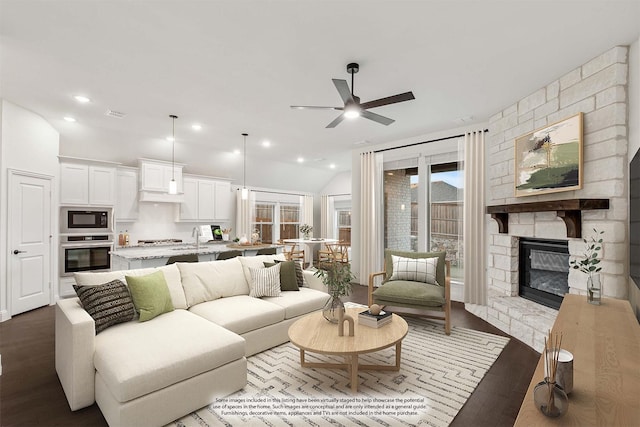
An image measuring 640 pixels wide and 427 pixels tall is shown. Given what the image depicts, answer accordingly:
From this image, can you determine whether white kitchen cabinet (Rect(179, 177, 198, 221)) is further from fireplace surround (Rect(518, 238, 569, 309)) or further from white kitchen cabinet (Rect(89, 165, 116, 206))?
fireplace surround (Rect(518, 238, 569, 309))

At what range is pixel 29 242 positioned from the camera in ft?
14.5

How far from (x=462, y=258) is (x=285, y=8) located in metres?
4.31

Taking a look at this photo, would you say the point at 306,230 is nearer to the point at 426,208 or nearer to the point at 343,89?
the point at 426,208

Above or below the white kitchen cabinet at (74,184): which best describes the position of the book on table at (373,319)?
below

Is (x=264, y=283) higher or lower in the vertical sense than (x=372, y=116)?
lower

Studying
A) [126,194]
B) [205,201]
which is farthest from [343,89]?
[205,201]

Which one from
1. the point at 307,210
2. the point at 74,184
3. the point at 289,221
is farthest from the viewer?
the point at 307,210

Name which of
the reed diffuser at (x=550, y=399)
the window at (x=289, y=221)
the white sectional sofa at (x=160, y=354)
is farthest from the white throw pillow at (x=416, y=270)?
the window at (x=289, y=221)

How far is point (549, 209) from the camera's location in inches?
124

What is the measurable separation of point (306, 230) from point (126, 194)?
468cm

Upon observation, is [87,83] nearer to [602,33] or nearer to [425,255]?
[425,255]

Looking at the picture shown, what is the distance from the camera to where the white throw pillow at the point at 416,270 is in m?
4.05

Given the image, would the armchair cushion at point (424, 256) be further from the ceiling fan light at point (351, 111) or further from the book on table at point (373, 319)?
the ceiling fan light at point (351, 111)

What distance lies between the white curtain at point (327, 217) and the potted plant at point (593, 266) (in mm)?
7025
